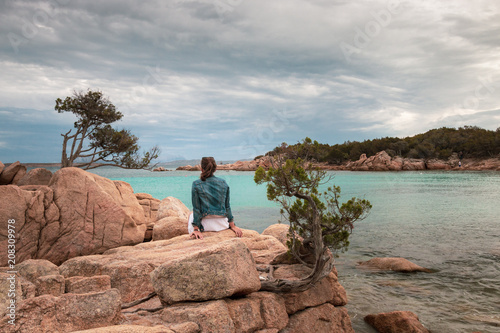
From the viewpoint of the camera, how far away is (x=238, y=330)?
5.38m

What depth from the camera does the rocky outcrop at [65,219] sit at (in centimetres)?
950

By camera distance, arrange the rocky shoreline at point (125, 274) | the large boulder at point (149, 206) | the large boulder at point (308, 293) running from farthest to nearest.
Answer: the large boulder at point (149, 206) → the large boulder at point (308, 293) → the rocky shoreline at point (125, 274)

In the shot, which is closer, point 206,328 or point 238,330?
point 206,328

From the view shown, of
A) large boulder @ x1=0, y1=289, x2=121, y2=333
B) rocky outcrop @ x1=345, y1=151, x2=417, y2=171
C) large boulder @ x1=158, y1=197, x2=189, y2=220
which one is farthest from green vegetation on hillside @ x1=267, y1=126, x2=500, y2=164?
large boulder @ x1=0, y1=289, x2=121, y2=333


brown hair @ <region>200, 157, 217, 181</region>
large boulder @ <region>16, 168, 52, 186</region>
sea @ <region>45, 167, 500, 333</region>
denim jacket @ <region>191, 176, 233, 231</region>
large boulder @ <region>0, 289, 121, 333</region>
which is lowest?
sea @ <region>45, 167, 500, 333</region>

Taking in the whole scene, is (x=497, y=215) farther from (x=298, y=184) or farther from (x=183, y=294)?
(x=183, y=294)

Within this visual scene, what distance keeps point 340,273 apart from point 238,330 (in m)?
9.26

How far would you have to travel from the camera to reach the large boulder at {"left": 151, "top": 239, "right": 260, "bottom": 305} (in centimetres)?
534

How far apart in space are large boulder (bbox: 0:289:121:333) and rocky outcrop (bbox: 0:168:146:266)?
6177mm

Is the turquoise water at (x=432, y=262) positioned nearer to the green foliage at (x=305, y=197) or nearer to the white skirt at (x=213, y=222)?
the green foliage at (x=305, y=197)

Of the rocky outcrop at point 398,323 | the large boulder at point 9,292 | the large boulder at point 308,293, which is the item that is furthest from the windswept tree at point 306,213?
the large boulder at point 9,292

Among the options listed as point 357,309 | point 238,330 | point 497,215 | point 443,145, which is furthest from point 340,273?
point 443,145

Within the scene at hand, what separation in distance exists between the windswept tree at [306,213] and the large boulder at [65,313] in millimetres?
2924

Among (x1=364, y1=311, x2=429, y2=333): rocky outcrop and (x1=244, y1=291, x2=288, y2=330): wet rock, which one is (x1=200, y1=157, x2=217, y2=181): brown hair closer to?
(x1=244, y1=291, x2=288, y2=330): wet rock
